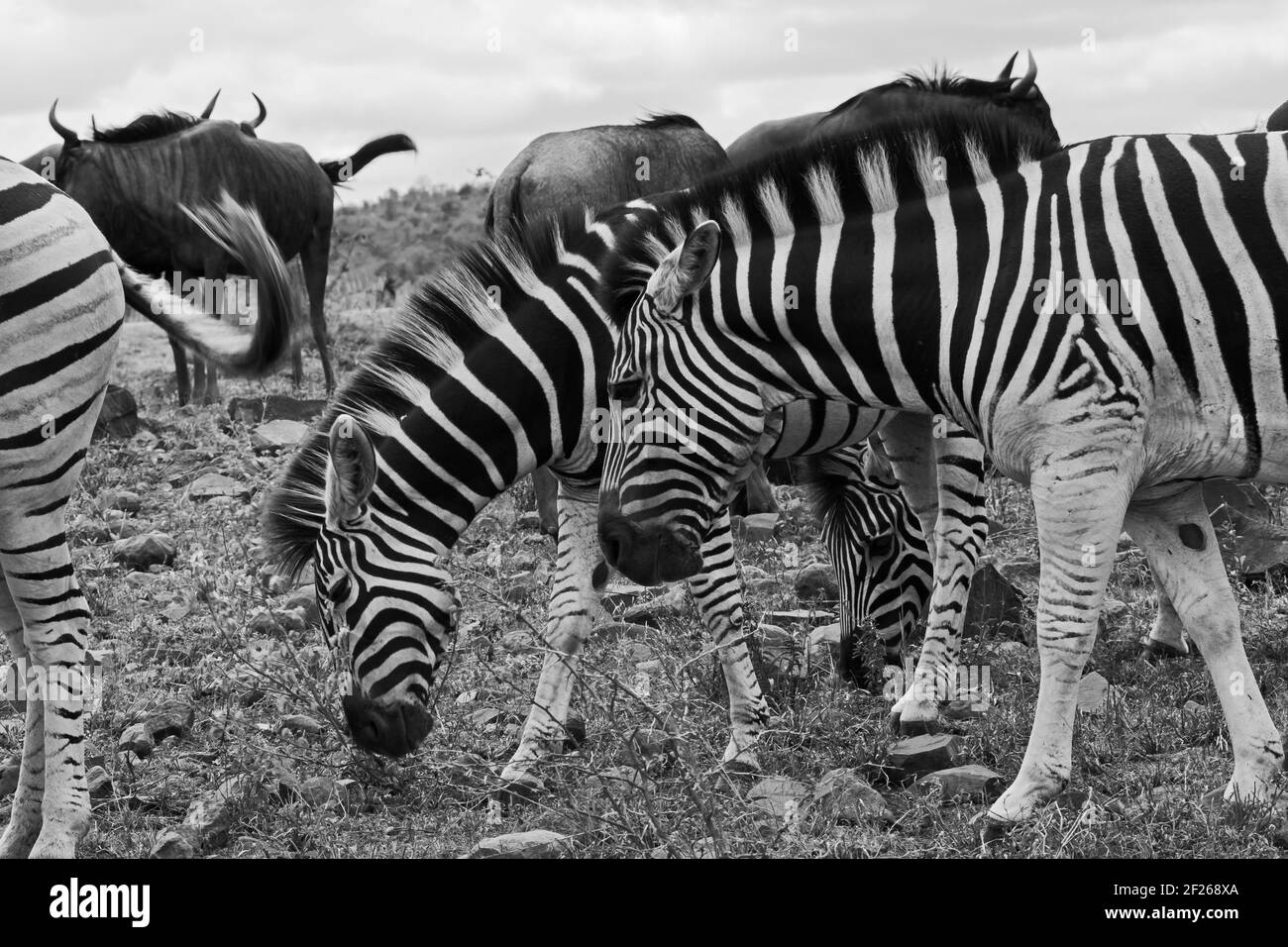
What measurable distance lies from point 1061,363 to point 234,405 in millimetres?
8824

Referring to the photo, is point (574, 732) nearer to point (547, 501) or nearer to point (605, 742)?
point (605, 742)

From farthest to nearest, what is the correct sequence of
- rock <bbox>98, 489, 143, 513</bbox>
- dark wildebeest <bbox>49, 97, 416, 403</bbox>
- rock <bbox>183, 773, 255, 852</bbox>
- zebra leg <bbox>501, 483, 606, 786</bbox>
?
dark wildebeest <bbox>49, 97, 416, 403</bbox>
rock <bbox>98, 489, 143, 513</bbox>
zebra leg <bbox>501, 483, 606, 786</bbox>
rock <bbox>183, 773, 255, 852</bbox>

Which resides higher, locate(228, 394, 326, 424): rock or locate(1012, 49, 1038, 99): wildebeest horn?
locate(1012, 49, 1038, 99): wildebeest horn

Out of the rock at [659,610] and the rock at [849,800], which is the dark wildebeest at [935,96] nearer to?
the rock at [659,610]

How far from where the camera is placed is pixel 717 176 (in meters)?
5.11

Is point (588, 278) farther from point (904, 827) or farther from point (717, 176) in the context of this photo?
point (904, 827)

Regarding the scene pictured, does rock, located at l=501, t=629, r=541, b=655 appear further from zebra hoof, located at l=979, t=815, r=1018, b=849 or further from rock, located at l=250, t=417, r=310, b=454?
rock, located at l=250, t=417, r=310, b=454

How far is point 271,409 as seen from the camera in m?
11.7

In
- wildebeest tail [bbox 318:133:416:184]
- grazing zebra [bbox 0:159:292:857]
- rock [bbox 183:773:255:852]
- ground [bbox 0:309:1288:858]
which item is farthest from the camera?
wildebeest tail [bbox 318:133:416:184]

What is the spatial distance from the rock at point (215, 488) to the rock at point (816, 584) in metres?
4.16

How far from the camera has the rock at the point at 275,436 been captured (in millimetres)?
10625

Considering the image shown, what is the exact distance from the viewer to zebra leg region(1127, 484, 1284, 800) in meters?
4.61

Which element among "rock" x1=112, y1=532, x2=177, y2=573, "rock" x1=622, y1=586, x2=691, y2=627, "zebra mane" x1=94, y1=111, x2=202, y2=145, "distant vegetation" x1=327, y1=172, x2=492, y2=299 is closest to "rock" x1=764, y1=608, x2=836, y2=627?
"rock" x1=622, y1=586, x2=691, y2=627

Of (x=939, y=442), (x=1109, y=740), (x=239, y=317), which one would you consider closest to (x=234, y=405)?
(x=239, y=317)
